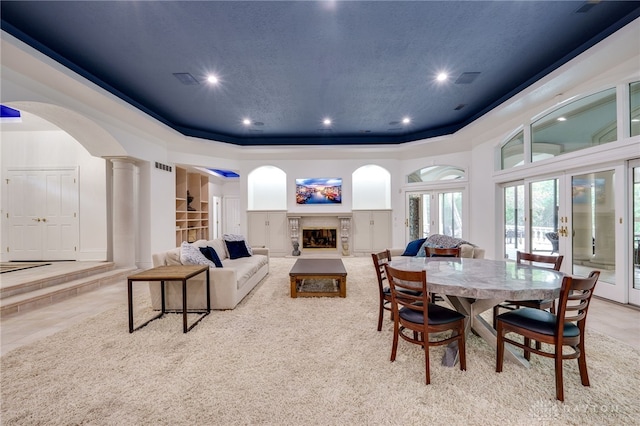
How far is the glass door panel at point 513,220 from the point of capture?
5465 mm

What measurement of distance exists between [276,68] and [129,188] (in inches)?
170

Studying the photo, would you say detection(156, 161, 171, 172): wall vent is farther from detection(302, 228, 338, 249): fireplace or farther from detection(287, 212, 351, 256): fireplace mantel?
detection(302, 228, 338, 249): fireplace

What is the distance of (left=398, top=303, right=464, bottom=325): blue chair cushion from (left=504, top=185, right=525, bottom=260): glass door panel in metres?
4.35

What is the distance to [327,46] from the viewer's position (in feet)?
10.9

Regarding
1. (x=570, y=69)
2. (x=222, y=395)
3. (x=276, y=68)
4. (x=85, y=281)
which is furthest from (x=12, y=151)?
(x=570, y=69)

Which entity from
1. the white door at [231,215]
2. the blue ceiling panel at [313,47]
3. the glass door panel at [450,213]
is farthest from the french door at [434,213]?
the white door at [231,215]

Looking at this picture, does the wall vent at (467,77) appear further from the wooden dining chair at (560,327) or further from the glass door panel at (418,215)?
the glass door panel at (418,215)

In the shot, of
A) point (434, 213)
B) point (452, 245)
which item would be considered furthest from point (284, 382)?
point (434, 213)

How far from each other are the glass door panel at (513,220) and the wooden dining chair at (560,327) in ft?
13.5

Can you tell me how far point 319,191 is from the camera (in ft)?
26.8

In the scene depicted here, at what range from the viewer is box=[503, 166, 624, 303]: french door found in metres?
3.67

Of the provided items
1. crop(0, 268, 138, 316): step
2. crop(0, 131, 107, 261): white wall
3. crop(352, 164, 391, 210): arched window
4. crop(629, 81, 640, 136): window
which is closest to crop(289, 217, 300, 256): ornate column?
Answer: crop(352, 164, 391, 210): arched window

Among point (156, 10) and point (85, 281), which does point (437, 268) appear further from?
point (85, 281)

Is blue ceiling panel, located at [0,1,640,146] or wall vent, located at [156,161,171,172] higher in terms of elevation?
blue ceiling panel, located at [0,1,640,146]
